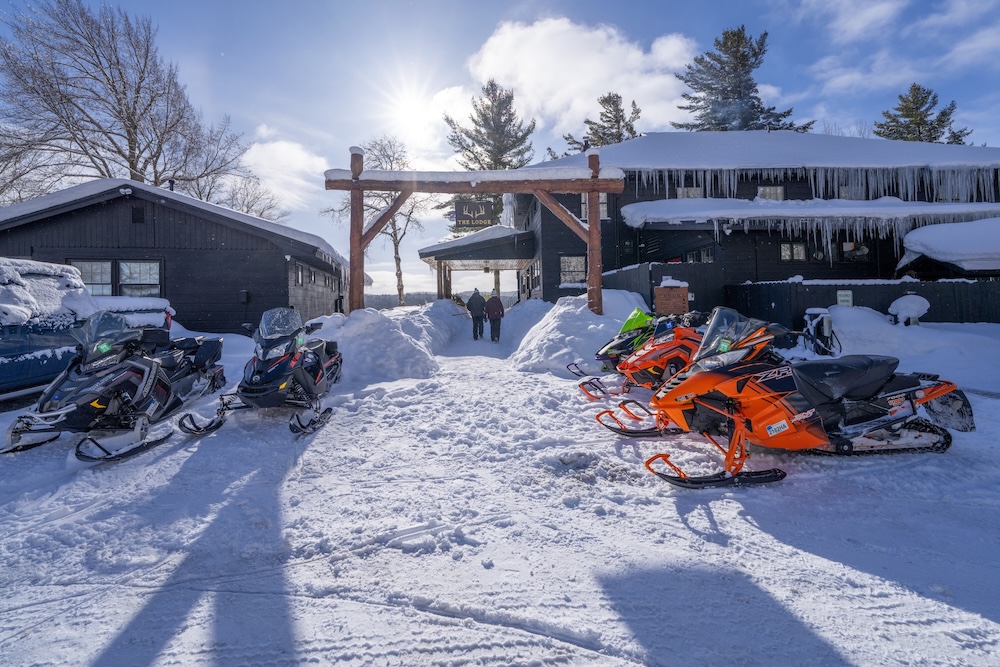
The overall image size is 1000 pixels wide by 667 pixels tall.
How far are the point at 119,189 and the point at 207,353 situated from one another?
30.5ft

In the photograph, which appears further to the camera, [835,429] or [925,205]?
[925,205]

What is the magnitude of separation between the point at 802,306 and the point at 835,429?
28.0ft

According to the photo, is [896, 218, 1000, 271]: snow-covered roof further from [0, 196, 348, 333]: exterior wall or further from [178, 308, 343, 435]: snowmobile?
[0, 196, 348, 333]: exterior wall

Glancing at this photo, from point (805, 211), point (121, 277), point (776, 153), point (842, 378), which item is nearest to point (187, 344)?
point (842, 378)

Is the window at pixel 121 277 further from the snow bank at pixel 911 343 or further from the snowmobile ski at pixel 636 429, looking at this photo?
the snow bank at pixel 911 343

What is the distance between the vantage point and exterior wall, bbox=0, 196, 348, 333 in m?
11.4

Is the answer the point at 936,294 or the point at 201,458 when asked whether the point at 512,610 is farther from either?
the point at 936,294

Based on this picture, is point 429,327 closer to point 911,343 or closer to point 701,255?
point 911,343

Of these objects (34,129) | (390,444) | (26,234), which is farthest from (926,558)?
(34,129)

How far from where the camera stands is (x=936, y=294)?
9875 mm

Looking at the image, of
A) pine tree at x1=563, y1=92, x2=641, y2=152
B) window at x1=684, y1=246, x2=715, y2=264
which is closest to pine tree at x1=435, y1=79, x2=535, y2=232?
pine tree at x1=563, y1=92, x2=641, y2=152

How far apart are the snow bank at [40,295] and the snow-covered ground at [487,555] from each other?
81.4 inches

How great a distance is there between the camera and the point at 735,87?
1155 inches

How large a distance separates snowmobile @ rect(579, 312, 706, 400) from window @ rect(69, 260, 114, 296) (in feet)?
43.4
